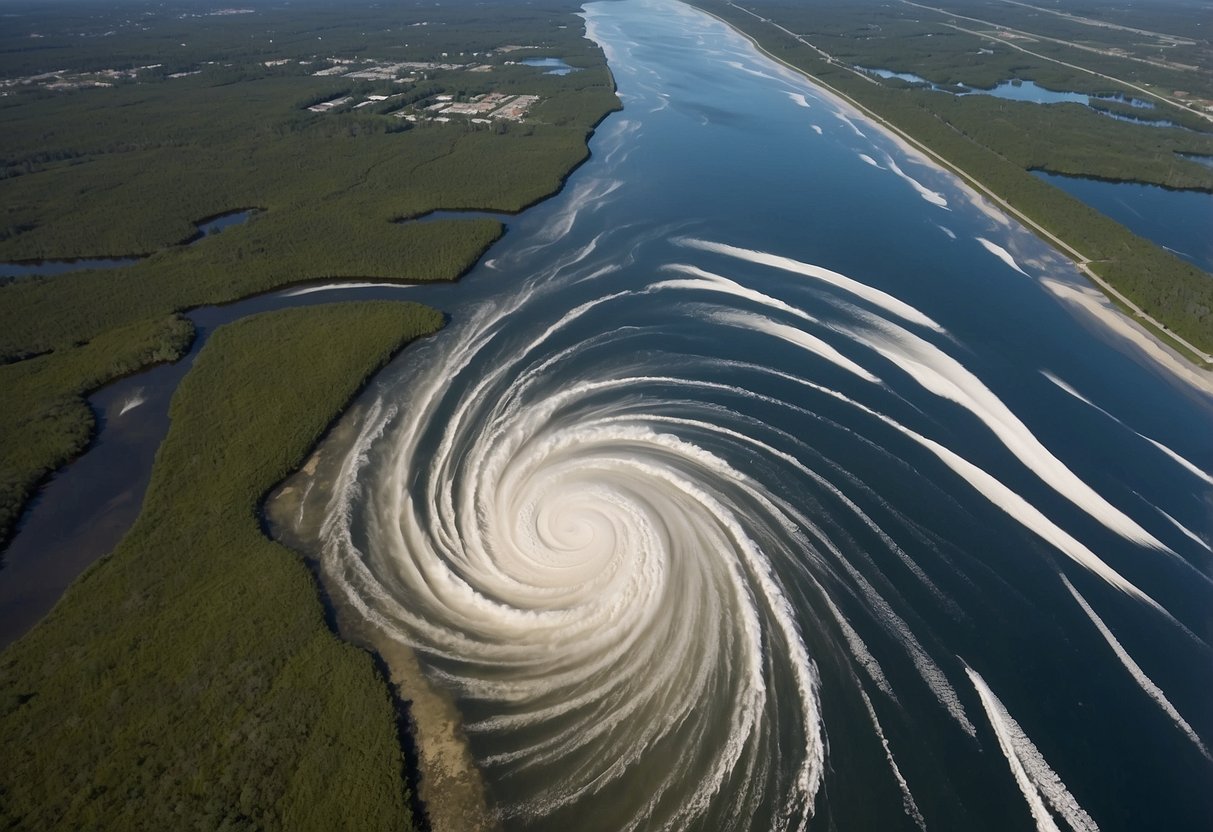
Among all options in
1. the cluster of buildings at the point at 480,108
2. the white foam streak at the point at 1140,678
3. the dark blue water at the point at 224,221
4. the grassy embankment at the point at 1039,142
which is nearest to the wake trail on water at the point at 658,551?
the white foam streak at the point at 1140,678

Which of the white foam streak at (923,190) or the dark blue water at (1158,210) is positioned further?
the white foam streak at (923,190)

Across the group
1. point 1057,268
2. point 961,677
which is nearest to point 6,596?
point 961,677

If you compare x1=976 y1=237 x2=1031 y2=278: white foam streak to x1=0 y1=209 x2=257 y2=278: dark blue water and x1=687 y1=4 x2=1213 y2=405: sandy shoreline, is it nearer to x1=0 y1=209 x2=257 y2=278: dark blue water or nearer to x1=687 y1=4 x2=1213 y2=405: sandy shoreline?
x1=687 y1=4 x2=1213 y2=405: sandy shoreline

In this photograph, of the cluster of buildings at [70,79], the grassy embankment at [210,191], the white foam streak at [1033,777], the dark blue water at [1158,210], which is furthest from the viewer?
the cluster of buildings at [70,79]

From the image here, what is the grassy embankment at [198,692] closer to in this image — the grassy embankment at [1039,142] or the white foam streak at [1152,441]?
the white foam streak at [1152,441]

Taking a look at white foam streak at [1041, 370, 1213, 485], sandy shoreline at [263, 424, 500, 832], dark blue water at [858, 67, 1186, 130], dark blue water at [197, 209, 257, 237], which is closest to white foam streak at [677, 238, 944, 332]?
white foam streak at [1041, 370, 1213, 485]
